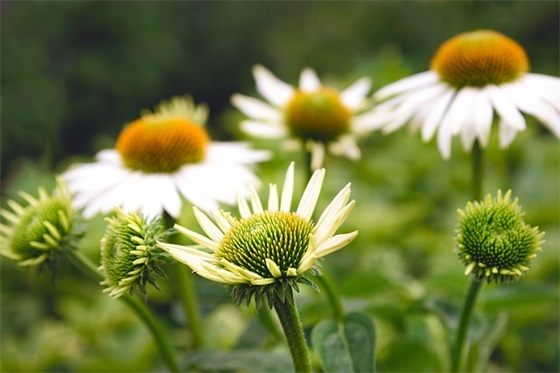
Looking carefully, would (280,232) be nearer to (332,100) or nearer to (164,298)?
(332,100)

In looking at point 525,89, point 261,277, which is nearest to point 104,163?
point 261,277

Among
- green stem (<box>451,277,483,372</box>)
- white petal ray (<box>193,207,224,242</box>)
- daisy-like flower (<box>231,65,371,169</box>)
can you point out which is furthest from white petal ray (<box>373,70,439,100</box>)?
white petal ray (<box>193,207,224,242</box>)

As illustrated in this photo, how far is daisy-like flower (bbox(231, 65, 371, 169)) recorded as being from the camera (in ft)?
3.51

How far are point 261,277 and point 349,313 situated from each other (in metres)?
0.26

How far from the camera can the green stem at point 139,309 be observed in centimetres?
74

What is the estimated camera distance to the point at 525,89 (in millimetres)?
896

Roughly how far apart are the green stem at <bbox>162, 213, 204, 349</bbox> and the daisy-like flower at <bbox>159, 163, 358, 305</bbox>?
260mm

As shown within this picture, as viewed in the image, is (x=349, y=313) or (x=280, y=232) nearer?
(x=280, y=232)

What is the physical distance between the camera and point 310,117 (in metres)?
1.06

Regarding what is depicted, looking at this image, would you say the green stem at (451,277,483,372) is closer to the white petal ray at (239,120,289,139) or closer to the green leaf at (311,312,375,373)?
the green leaf at (311,312,375,373)

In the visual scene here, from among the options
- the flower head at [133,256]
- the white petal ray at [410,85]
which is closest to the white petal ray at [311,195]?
the flower head at [133,256]

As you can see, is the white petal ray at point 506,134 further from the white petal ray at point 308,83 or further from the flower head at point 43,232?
the flower head at point 43,232

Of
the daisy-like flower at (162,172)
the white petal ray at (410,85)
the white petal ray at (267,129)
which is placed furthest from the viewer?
the white petal ray at (267,129)

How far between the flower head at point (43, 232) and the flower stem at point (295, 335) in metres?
0.28
